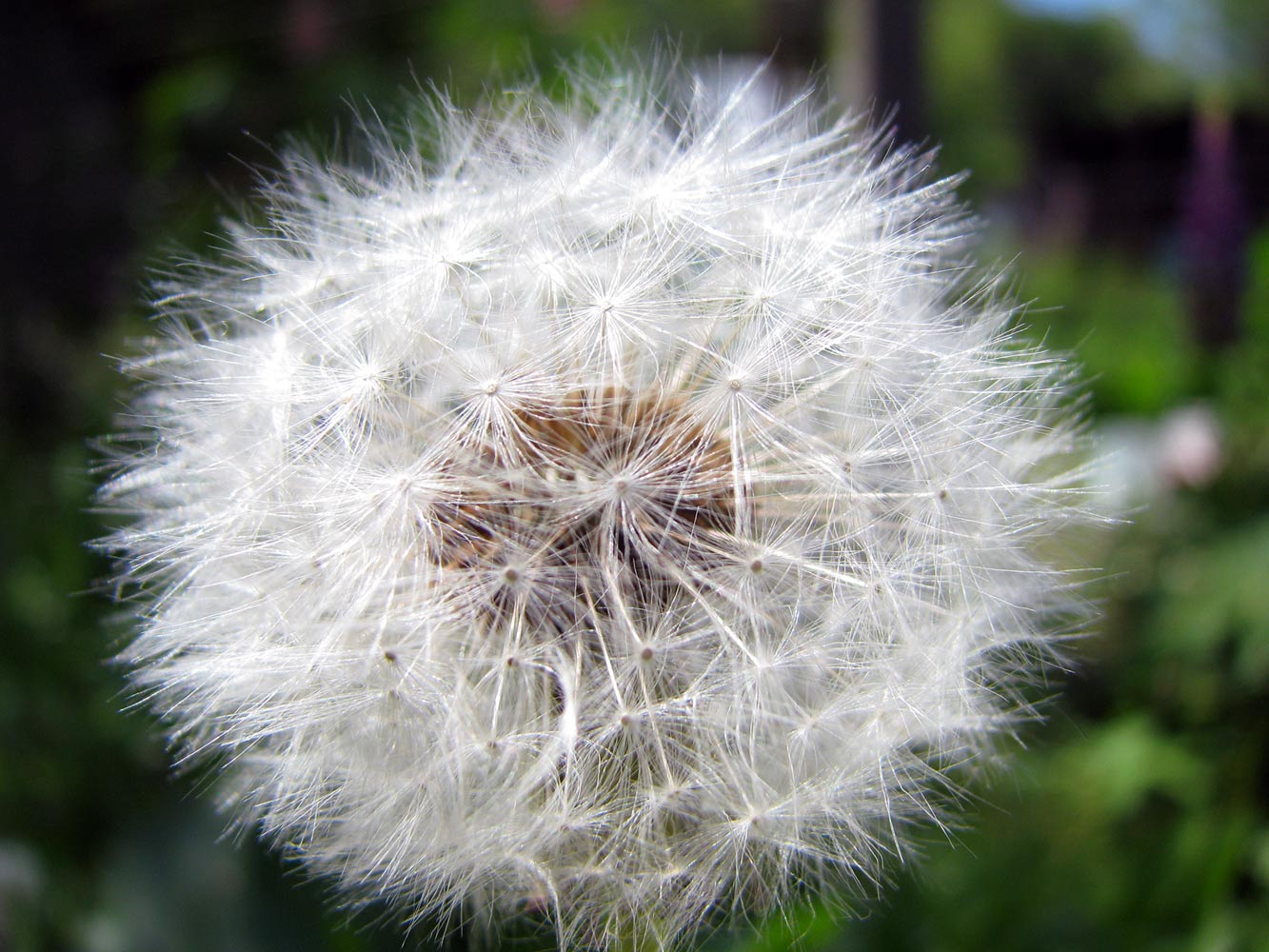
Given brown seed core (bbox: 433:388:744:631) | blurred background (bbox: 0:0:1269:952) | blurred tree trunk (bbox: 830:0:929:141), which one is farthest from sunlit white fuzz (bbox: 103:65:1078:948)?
blurred tree trunk (bbox: 830:0:929:141)

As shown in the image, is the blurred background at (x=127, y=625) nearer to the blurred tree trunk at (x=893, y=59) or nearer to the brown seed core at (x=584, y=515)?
the blurred tree trunk at (x=893, y=59)

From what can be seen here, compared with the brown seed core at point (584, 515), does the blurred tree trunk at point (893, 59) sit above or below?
above

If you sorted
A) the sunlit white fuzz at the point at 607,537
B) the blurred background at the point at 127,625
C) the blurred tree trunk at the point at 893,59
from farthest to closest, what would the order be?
the blurred tree trunk at the point at 893,59
the blurred background at the point at 127,625
the sunlit white fuzz at the point at 607,537

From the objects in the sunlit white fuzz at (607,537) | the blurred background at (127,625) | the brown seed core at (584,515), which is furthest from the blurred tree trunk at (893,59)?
the brown seed core at (584,515)

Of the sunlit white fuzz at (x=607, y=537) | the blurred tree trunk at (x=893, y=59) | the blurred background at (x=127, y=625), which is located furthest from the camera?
the blurred tree trunk at (x=893, y=59)

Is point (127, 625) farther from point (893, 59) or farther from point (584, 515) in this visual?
point (893, 59)

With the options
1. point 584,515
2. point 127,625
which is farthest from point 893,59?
point 127,625
